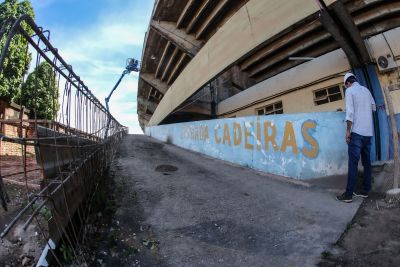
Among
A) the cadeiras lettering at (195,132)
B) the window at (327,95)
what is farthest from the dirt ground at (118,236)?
the window at (327,95)

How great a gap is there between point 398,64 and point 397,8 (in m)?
2.11

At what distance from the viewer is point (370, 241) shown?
343 cm

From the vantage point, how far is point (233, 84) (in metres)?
19.7

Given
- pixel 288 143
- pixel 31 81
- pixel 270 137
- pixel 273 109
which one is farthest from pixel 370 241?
pixel 273 109

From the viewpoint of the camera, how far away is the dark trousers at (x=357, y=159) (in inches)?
190

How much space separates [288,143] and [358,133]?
220 cm

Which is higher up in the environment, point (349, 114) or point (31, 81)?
point (31, 81)

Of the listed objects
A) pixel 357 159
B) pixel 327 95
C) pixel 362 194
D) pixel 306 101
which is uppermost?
pixel 327 95

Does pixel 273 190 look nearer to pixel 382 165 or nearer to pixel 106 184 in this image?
pixel 382 165

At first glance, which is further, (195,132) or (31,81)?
(195,132)

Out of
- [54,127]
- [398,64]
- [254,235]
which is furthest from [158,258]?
[398,64]

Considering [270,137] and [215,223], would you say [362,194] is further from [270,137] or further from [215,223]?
[270,137]

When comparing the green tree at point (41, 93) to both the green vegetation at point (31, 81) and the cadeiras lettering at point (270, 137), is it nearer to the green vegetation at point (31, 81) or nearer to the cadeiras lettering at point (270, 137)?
the green vegetation at point (31, 81)

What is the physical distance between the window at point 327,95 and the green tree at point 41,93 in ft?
33.6
